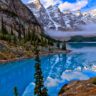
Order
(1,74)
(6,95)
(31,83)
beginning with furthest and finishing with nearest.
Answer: (1,74), (31,83), (6,95)

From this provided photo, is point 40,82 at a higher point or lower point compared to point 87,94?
higher

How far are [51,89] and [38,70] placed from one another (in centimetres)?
4737

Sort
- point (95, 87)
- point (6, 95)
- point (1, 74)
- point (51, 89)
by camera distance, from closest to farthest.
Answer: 1. point (95, 87)
2. point (6, 95)
3. point (51, 89)
4. point (1, 74)

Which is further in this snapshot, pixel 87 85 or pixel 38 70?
pixel 87 85

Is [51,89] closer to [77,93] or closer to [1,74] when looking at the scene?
[77,93]

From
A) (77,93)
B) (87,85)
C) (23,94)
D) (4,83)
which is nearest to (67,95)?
(77,93)

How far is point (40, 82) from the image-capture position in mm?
40438

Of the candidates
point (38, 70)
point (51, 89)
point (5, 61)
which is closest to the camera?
point (38, 70)

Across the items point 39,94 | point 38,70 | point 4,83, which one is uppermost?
point 38,70

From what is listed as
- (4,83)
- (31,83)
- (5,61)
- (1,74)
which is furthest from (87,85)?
(5,61)

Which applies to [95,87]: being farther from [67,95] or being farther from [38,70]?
[38,70]

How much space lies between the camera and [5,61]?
188 m

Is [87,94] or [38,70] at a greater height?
[38,70]

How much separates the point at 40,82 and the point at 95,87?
22472 millimetres
